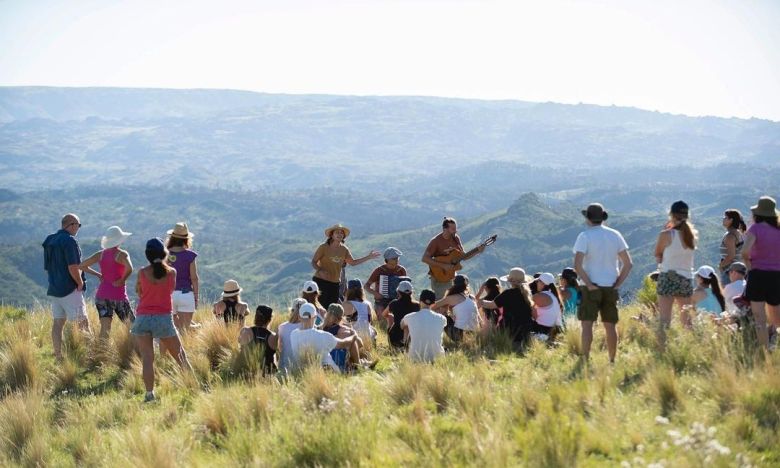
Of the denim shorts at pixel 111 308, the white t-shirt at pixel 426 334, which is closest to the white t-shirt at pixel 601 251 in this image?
the white t-shirt at pixel 426 334

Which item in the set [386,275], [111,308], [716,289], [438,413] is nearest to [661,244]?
[716,289]

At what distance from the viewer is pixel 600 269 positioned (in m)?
7.36

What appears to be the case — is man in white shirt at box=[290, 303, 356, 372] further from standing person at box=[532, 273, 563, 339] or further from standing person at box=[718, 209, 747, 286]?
standing person at box=[718, 209, 747, 286]

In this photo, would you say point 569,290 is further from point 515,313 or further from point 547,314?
point 515,313

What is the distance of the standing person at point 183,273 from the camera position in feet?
30.9

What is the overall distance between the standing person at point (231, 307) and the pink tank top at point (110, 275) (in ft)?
4.39

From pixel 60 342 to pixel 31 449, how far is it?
2920mm

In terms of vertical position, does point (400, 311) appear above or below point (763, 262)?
below

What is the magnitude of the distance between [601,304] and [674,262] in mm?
955

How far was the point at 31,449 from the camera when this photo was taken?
6422 millimetres

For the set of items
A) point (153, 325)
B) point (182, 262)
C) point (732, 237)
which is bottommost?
point (153, 325)

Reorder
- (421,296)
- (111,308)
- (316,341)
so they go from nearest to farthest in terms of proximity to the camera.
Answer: (316,341) < (421,296) < (111,308)

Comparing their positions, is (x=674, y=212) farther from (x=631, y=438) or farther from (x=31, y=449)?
(x=31, y=449)

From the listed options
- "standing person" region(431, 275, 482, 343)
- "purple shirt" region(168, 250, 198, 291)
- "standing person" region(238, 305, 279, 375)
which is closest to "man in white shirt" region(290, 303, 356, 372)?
"standing person" region(238, 305, 279, 375)
